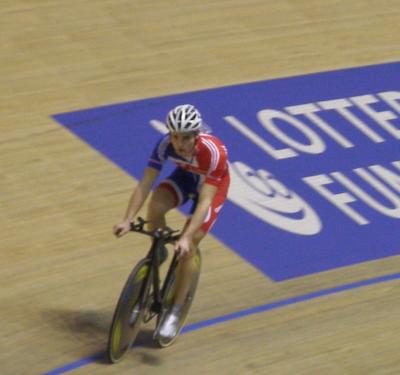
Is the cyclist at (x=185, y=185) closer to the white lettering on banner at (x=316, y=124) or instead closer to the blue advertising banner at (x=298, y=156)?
the blue advertising banner at (x=298, y=156)

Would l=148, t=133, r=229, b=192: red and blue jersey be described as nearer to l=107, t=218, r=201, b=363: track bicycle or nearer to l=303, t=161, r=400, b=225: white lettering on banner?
l=107, t=218, r=201, b=363: track bicycle

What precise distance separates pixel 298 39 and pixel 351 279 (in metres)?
3.63

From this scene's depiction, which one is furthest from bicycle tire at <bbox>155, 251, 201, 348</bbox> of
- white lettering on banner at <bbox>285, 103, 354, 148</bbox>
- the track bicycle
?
white lettering on banner at <bbox>285, 103, 354, 148</bbox>

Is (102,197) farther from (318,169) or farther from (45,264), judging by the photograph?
(318,169)

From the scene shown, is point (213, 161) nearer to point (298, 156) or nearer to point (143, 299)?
point (143, 299)

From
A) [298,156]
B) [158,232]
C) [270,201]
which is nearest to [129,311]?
[158,232]

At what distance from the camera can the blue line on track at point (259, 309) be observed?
6488 millimetres

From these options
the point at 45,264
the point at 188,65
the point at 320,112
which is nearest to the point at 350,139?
the point at 320,112

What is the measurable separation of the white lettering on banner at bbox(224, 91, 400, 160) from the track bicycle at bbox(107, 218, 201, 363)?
8.64 feet

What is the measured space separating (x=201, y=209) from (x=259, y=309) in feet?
4.10

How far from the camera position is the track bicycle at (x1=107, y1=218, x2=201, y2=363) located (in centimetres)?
629

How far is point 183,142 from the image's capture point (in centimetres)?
623

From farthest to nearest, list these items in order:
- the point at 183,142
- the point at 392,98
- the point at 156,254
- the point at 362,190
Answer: the point at 392,98 < the point at 362,190 < the point at 156,254 < the point at 183,142

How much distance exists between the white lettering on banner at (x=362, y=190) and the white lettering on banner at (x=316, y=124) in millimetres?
366
